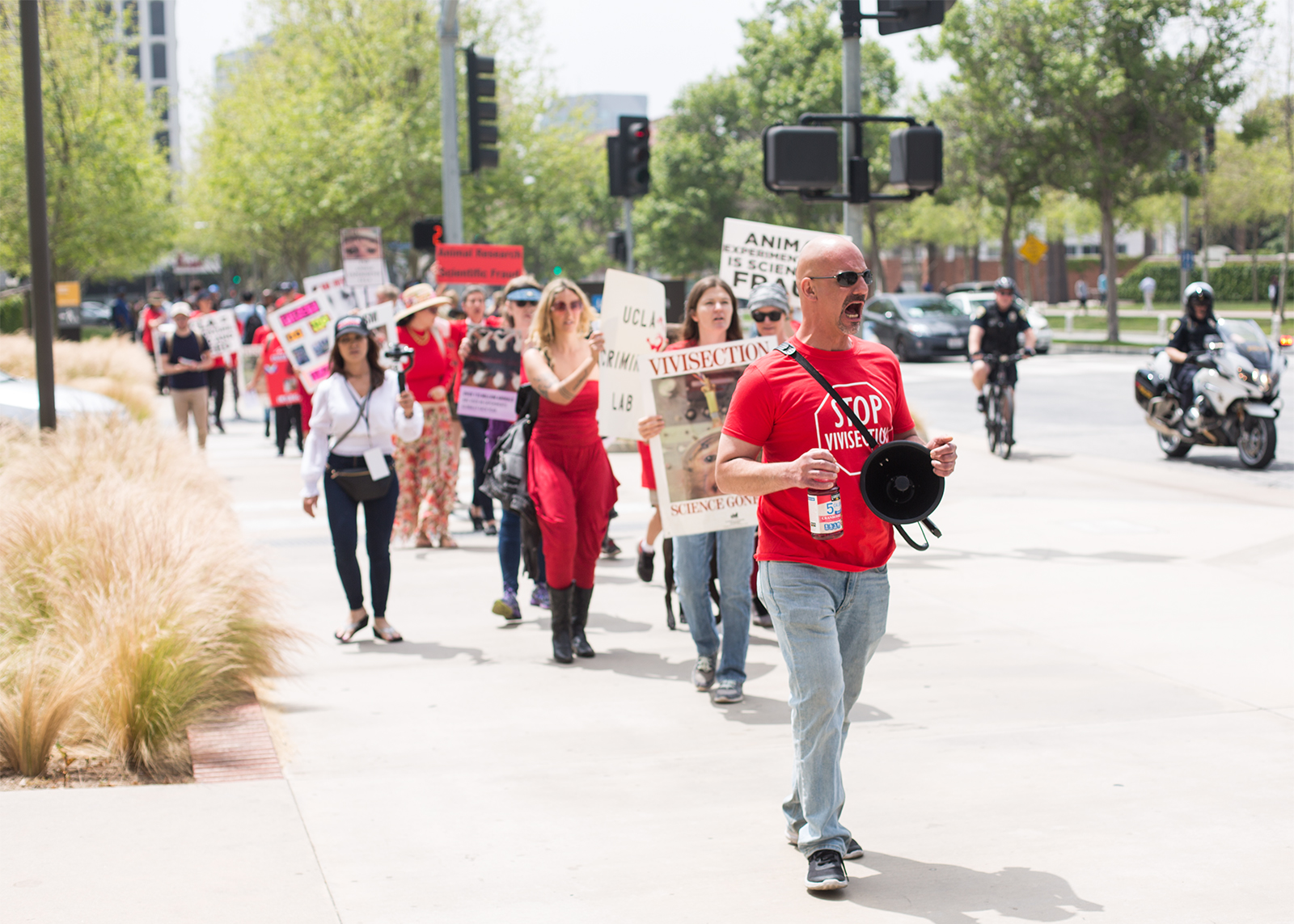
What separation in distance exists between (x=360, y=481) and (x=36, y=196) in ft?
15.8

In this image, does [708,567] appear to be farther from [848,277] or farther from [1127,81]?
[1127,81]

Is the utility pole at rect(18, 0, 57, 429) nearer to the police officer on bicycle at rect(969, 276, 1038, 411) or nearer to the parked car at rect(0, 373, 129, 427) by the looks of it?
the parked car at rect(0, 373, 129, 427)

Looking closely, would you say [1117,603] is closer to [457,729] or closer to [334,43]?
[457,729]

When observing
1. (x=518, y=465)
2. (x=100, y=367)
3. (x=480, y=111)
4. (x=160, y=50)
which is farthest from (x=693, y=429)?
(x=160, y=50)

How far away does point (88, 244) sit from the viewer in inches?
1309

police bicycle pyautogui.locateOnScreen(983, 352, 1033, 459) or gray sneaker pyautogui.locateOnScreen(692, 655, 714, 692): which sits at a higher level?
police bicycle pyautogui.locateOnScreen(983, 352, 1033, 459)

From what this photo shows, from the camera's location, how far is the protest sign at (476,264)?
50.2 ft

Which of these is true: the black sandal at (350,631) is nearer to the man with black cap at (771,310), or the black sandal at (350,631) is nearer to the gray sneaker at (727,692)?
the gray sneaker at (727,692)

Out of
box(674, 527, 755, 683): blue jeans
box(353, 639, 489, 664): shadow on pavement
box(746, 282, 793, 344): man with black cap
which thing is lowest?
box(353, 639, 489, 664): shadow on pavement

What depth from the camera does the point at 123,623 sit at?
576 centimetres

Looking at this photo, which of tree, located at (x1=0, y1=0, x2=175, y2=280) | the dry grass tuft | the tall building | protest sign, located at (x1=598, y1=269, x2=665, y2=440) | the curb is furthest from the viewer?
the tall building

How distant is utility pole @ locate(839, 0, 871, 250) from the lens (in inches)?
381

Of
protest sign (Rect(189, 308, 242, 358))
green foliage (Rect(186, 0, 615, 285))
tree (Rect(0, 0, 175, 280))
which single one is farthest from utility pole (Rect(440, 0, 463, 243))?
green foliage (Rect(186, 0, 615, 285))

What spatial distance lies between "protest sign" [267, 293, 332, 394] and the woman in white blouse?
326 centimetres
